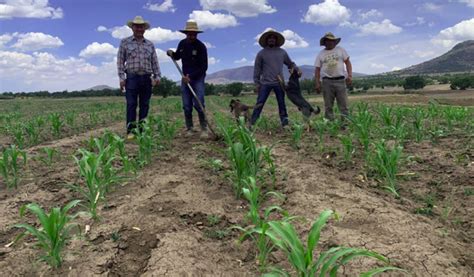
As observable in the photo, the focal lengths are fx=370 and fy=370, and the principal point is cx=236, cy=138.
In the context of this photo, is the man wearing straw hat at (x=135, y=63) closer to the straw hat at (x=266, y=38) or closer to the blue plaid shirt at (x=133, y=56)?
the blue plaid shirt at (x=133, y=56)

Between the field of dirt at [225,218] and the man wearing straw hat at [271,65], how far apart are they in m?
2.35

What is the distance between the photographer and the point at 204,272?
1.93 m

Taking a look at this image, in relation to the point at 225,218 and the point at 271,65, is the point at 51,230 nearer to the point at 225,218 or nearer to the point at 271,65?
the point at 225,218

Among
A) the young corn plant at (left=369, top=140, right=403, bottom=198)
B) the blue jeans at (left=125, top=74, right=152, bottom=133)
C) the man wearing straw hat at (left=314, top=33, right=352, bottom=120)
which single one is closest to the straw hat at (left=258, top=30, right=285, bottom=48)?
the man wearing straw hat at (left=314, top=33, right=352, bottom=120)

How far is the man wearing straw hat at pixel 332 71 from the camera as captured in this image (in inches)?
242

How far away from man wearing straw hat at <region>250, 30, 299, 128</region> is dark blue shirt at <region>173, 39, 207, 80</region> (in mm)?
945

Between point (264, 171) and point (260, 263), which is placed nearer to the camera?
point (260, 263)

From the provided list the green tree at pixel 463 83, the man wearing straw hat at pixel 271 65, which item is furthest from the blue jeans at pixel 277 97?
the green tree at pixel 463 83

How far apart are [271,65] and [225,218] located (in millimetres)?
4083

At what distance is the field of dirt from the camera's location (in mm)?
2000

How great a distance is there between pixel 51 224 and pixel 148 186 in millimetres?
1403

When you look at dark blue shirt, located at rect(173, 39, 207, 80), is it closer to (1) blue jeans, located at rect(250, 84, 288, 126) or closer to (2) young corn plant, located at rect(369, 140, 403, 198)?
(1) blue jeans, located at rect(250, 84, 288, 126)

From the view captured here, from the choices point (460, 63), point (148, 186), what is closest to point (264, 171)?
point (148, 186)

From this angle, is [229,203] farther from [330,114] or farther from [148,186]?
[330,114]
